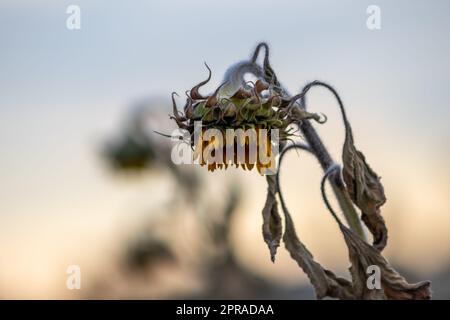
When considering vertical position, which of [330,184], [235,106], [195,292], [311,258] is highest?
[235,106]

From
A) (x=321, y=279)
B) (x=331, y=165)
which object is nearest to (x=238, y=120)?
(x=331, y=165)

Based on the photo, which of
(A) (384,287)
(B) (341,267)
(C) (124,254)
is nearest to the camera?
(A) (384,287)

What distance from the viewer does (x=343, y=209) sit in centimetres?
752

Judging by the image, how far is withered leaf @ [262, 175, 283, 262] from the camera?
7.50m

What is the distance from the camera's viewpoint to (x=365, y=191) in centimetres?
746

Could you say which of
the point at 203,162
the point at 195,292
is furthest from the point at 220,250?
the point at 203,162

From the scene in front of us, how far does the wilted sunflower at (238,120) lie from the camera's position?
6.67 m

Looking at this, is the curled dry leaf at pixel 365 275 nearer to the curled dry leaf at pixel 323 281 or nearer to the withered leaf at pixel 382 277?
the withered leaf at pixel 382 277

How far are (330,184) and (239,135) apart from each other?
1.23 meters

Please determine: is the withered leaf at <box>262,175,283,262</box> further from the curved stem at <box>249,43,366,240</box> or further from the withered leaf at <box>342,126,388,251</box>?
the withered leaf at <box>342,126,388,251</box>

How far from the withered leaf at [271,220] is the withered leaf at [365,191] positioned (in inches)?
23.1

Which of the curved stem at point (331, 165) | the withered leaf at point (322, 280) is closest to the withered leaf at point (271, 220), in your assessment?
the withered leaf at point (322, 280)

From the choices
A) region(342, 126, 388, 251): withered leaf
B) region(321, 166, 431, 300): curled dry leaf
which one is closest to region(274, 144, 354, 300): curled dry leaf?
region(321, 166, 431, 300): curled dry leaf

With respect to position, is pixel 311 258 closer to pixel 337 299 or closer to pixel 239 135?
pixel 337 299
